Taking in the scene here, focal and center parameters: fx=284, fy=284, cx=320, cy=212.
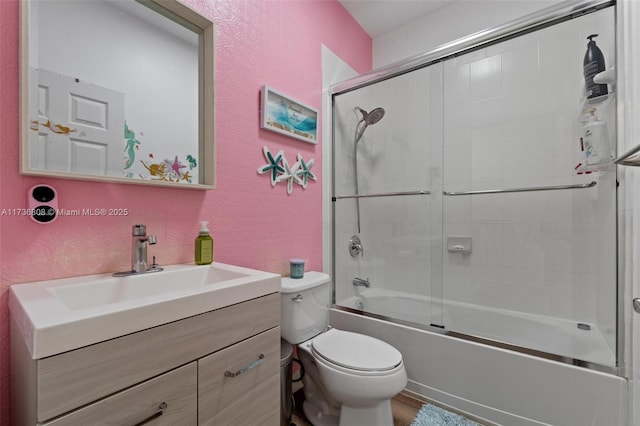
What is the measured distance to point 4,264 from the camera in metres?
0.77

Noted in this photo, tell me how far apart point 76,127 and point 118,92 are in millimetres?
190

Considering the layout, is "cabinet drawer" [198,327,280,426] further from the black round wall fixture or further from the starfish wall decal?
the starfish wall decal

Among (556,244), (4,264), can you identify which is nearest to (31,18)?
(4,264)

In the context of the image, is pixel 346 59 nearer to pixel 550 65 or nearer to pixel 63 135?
pixel 550 65

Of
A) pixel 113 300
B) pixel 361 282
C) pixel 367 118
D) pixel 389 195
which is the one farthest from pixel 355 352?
pixel 367 118

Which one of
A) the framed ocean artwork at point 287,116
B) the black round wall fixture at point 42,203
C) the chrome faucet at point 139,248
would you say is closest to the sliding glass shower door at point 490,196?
the framed ocean artwork at point 287,116

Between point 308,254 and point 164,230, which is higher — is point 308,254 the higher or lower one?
the lower one

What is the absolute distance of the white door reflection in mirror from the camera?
84 cm

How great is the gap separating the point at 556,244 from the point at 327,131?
1.54 m

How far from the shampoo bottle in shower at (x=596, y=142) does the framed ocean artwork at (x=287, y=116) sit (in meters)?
1.37

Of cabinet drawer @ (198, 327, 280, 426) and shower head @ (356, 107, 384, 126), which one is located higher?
shower head @ (356, 107, 384, 126)

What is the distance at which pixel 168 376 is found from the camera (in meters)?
0.66

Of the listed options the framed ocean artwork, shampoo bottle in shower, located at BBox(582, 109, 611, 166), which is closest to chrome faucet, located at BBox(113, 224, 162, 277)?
the framed ocean artwork

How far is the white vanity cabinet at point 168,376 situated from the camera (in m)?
0.52
